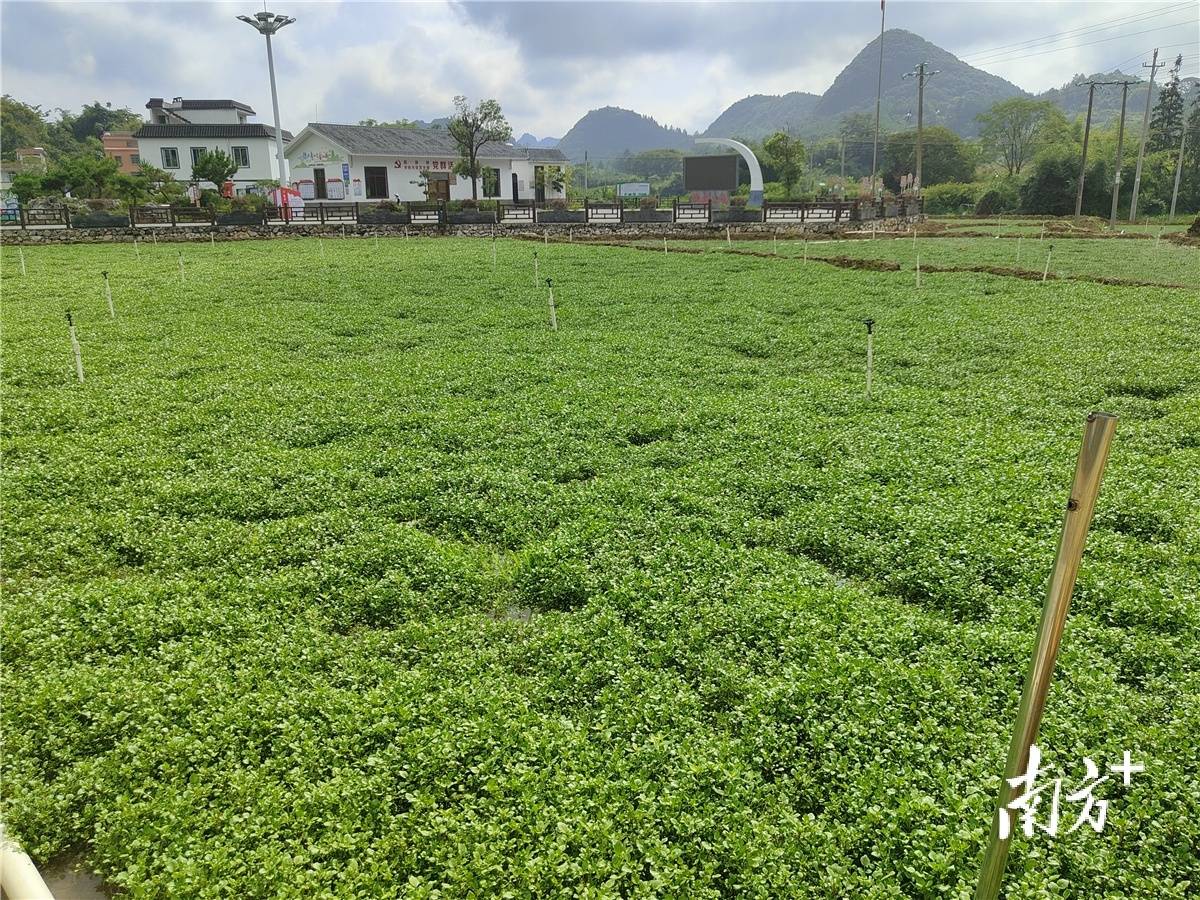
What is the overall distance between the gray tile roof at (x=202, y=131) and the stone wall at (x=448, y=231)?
36980 millimetres

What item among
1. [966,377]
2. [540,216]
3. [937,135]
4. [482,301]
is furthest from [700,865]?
[937,135]

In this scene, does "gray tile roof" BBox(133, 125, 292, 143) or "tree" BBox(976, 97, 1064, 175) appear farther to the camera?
"tree" BBox(976, 97, 1064, 175)

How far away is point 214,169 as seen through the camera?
2596 inches

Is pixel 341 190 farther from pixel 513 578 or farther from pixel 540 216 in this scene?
pixel 513 578

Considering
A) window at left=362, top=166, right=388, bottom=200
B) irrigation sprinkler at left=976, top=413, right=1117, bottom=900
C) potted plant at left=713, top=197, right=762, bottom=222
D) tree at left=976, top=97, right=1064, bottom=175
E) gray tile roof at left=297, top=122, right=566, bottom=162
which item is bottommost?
irrigation sprinkler at left=976, top=413, right=1117, bottom=900

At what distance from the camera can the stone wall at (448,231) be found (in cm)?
4366

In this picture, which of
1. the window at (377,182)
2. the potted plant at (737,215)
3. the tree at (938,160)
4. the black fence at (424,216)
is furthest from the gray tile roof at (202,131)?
the tree at (938,160)

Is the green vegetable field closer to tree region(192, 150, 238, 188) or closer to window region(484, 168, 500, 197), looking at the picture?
tree region(192, 150, 238, 188)

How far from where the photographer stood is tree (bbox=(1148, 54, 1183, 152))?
89438 millimetres

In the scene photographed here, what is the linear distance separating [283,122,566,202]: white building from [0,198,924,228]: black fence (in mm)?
15989

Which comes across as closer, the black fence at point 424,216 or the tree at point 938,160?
the black fence at point 424,216

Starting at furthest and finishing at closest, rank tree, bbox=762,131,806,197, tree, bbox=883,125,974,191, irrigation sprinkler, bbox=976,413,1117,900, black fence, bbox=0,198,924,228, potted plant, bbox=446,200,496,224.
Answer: tree, bbox=883,125,974,191 → tree, bbox=762,131,806,197 → potted plant, bbox=446,200,496,224 → black fence, bbox=0,198,924,228 → irrigation sprinkler, bbox=976,413,1117,900

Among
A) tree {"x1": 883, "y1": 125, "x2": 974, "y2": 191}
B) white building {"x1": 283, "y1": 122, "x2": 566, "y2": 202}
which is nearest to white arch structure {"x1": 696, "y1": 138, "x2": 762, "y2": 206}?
white building {"x1": 283, "y1": 122, "x2": 566, "y2": 202}

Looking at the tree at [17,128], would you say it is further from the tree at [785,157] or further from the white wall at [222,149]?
the tree at [785,157]
